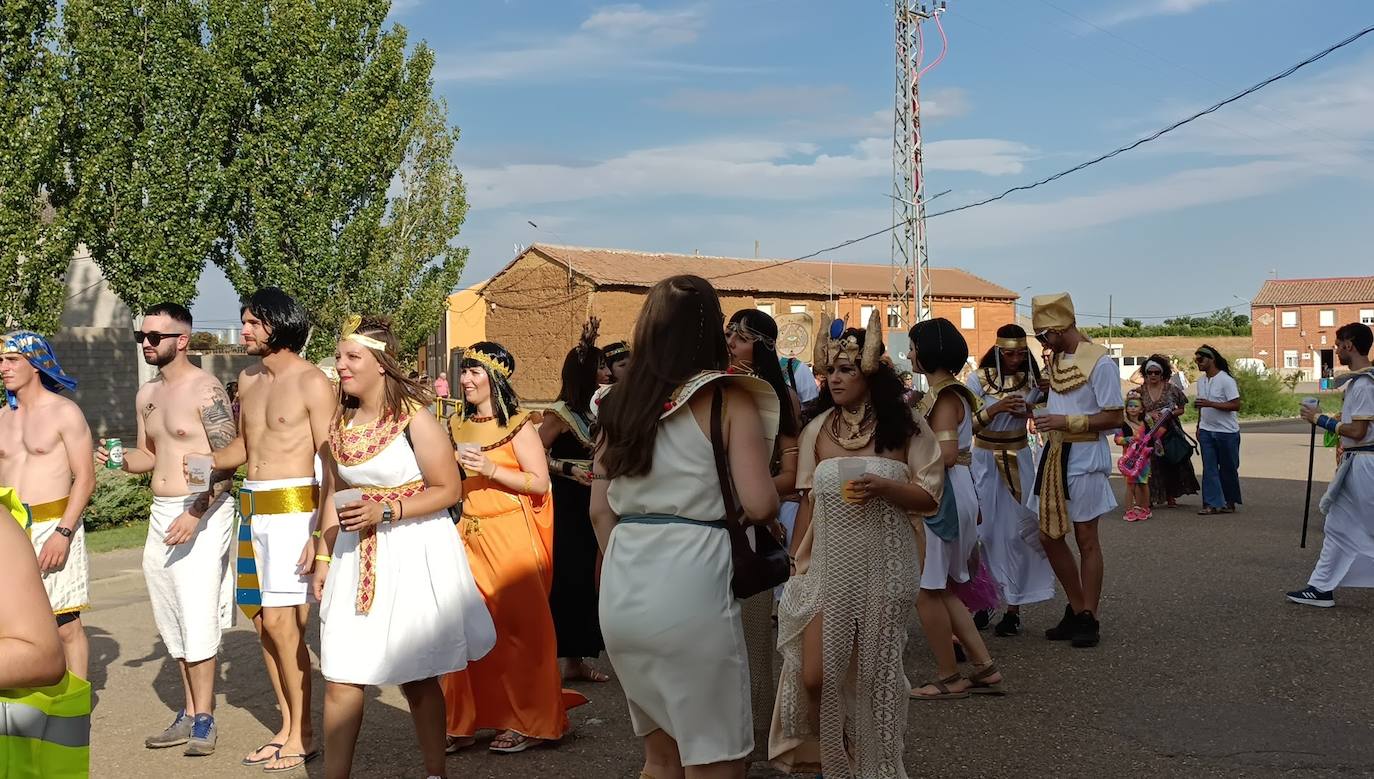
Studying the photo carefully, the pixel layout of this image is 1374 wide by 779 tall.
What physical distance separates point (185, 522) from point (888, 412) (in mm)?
3328

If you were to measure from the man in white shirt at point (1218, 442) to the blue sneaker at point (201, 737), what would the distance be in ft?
38.3

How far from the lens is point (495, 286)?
52.2 m

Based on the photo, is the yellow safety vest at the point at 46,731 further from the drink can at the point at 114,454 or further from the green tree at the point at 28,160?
the green tree at the point at 28,160

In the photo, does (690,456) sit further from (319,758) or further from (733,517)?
(319,758)

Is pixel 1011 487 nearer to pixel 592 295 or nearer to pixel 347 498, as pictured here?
pixel 347 498

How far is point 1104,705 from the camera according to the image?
5.95 meters

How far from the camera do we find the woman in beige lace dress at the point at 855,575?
4551 mm

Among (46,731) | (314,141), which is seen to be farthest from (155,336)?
(314,141)

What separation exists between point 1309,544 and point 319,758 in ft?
30.8

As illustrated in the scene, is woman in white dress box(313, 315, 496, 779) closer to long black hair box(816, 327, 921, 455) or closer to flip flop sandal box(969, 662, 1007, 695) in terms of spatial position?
long black hair box(816, 327, 921, 455)

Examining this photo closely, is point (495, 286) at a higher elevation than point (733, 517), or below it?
higher

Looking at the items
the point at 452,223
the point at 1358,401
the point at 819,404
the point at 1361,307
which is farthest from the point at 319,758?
the point at 1361,307

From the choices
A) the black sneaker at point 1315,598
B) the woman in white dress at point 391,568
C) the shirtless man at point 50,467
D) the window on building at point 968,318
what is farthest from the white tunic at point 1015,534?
the window on building at point 968,318

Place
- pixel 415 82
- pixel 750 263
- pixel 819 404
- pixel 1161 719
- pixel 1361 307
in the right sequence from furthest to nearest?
pixel 1361 307, pixel 750 263, pixel 415 82, pixel 1161 719, pixel 819 404
